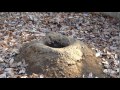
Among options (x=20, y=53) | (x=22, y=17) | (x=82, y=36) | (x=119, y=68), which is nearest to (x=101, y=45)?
(x=82, y=36)

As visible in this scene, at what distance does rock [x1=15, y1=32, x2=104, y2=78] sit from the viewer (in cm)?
489

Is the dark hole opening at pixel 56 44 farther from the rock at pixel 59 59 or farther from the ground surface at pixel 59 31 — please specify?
the ground surface at pixel 59 31

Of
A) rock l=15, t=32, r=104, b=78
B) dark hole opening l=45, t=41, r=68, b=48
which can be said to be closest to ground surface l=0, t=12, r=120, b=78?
rock l=15, t=32, r=104, b=78

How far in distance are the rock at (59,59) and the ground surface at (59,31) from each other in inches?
6.4

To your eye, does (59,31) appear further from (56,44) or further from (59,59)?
(59,59)

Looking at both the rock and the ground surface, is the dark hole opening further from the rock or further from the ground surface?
the ground surface

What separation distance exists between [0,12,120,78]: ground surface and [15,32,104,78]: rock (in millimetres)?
161

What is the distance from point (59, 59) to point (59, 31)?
2.54 metres

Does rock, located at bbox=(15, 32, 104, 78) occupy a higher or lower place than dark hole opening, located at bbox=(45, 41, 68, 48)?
lower

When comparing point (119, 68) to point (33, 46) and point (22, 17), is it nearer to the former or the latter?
point (33, 46)

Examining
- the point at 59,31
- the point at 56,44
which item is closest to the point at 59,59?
the point at 56,44

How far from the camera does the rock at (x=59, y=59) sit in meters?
4.89

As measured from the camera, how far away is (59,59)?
16.2ft

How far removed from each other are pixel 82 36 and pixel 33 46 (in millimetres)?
2148
